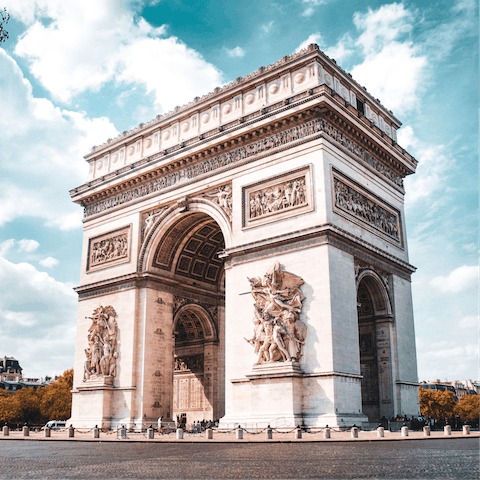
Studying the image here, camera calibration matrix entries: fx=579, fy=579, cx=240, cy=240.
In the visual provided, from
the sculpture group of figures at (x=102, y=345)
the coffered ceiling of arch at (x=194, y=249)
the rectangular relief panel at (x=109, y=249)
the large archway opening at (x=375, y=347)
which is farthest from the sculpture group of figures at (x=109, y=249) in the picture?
the large archway opening at (x=375, y=347)

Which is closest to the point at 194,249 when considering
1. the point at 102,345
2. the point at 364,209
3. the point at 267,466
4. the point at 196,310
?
the point at 196,310

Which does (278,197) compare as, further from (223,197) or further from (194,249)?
(194,249)

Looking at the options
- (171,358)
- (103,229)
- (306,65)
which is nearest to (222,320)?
(171,358)

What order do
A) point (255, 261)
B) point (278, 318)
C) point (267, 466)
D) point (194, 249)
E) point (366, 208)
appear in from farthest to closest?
point (194, 249)
point (366, 208)
point (255, 261)
point (278, 318)
point (267, 466)

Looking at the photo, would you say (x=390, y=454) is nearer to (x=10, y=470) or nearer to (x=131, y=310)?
(x=10, y=470)

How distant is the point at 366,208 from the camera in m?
25.1

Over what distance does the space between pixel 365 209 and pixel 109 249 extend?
43.8 feet

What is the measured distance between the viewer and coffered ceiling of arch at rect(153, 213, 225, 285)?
28.4m

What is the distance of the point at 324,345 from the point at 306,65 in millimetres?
11796

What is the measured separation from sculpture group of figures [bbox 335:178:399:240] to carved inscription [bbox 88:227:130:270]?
37.5 feet

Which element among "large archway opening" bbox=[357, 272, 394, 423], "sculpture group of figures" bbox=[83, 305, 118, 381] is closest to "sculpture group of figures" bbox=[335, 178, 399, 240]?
"large archway opening" bbox=[357, 272, 394, 423]

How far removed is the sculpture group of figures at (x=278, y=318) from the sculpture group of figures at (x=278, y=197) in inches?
104

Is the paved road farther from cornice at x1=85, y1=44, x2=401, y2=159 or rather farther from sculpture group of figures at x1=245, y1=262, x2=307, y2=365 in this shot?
cornice at x1=85, y1=44, x2=401, y2=159

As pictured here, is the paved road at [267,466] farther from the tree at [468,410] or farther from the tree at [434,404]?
the tree at [468,410]
